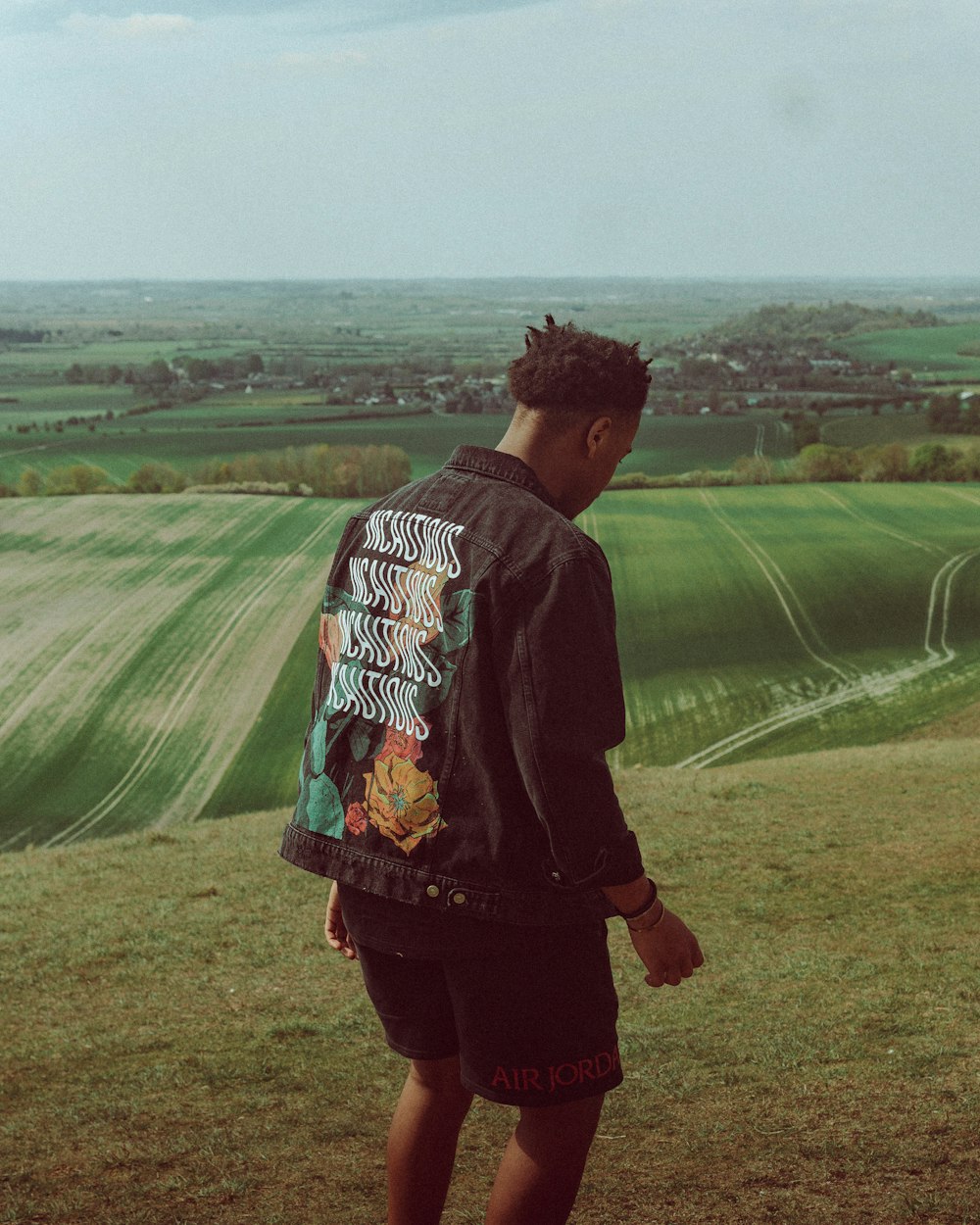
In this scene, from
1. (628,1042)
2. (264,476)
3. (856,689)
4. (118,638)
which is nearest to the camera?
(628,1042)

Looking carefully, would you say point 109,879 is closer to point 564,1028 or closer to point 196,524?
point 564,1028

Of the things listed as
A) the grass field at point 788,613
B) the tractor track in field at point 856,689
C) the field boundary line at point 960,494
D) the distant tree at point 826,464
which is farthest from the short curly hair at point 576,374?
the distant tree at point 826,464

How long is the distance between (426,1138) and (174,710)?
29.9m

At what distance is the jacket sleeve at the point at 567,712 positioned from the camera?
261cm

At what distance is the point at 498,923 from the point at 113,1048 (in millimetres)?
4516

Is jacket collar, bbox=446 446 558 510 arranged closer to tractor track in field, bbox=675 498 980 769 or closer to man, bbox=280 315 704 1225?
man, bbox=280 315 704 1225

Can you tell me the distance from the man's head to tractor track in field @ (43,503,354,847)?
74.3ft

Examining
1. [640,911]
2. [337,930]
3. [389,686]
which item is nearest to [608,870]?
[640,911]

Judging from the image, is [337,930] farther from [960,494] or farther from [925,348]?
[925,348]

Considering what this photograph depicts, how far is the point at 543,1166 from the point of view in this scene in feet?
9.00

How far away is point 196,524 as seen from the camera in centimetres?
4600

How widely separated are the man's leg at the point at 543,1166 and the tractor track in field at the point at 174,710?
74.1 feet

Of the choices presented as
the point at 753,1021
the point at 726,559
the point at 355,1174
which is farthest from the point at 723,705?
the point at 355,1174

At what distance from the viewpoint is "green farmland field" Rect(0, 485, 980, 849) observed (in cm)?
2847
